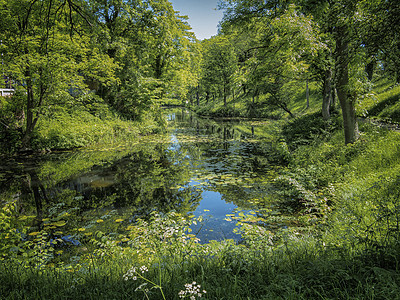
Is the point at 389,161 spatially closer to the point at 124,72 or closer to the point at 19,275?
the point at 19,275

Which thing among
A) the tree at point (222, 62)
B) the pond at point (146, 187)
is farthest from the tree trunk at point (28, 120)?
the tree at point (222, 62)

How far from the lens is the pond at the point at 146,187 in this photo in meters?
6.07

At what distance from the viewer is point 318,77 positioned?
12.7 m

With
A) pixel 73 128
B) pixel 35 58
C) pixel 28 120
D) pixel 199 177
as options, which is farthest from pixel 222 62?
pixel 199 177

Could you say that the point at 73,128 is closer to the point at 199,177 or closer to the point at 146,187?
the point at 146,187

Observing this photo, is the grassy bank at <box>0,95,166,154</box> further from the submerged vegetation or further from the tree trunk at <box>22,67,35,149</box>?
the tree trunk at <box>22,67,35,149</box>

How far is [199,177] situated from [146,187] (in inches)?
95.8

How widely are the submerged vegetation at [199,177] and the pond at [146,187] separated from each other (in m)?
0.08

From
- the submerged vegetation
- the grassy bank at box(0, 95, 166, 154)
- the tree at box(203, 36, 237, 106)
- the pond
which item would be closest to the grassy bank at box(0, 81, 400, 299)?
the submerged vegetation

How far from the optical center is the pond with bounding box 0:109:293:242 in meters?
6.07

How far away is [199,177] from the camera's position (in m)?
9.46

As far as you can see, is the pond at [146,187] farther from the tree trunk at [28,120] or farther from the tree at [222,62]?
the tree at [222,62]

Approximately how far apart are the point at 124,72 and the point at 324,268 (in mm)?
21234

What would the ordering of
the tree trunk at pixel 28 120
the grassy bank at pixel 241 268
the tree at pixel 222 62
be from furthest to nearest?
the tree at pixel 222 62 → the tree trunk at pixel 28 120 → the grassy bank at pixel 241 268
